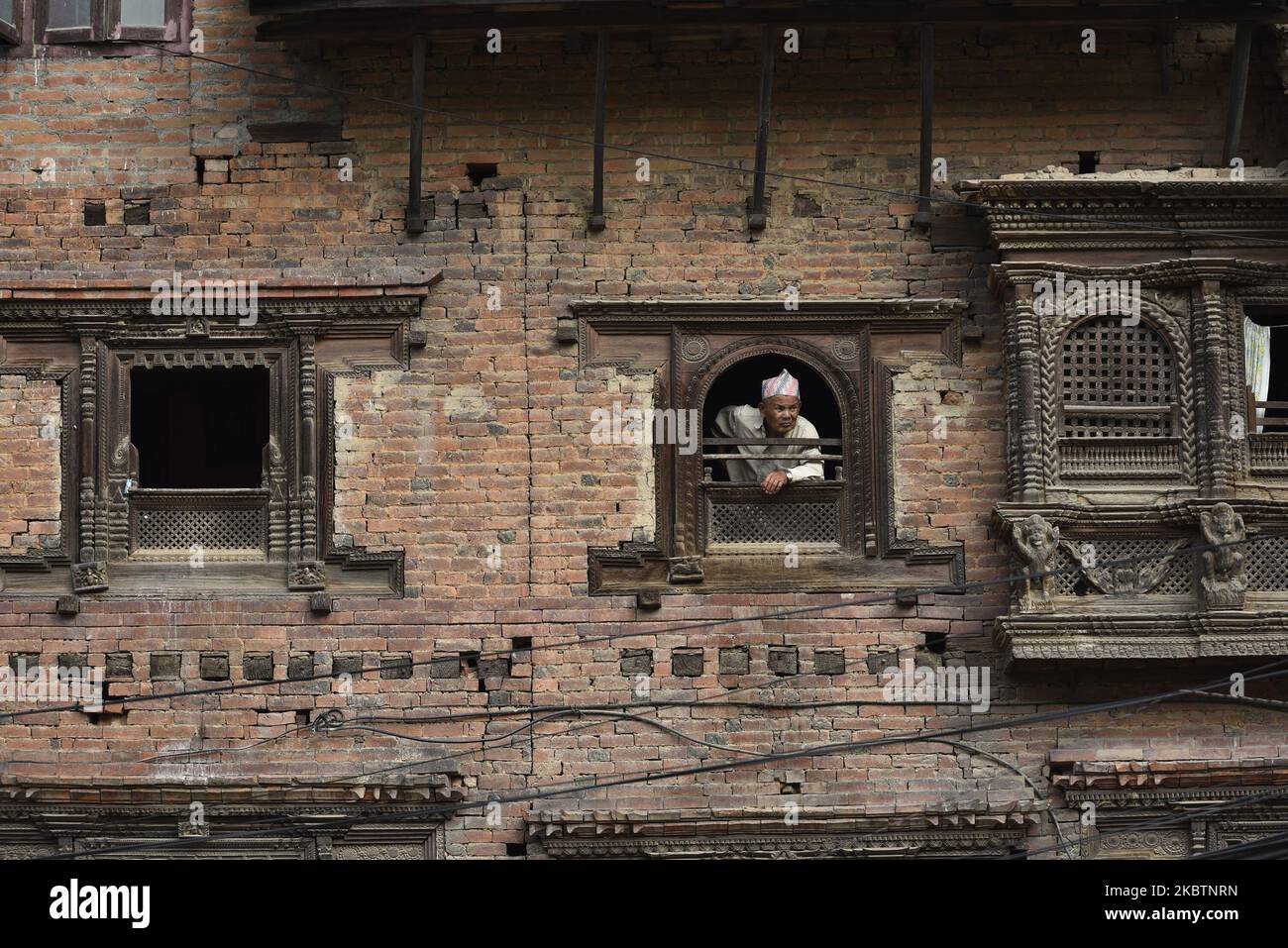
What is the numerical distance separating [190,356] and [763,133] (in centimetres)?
403

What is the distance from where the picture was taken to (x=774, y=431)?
1869 cm

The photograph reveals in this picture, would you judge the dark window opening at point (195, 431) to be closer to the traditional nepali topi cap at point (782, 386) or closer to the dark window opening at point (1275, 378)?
the traditional nepali topi cap at point (782, 386)

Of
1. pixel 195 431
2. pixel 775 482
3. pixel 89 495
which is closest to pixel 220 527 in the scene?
pixel 89 495

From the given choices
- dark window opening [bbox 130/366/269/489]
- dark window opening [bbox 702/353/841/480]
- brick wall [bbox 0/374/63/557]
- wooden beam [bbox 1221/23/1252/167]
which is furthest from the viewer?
dark window opening [bbox 702/353/841/480]

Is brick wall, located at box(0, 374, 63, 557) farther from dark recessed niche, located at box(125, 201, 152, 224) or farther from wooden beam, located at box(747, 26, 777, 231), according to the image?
wooden beam, located at box(747, 26, 777, 231)

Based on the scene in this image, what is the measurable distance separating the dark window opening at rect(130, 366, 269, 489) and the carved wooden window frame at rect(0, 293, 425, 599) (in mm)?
1369

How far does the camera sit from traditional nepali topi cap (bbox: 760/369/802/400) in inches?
732

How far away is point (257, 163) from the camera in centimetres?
1898

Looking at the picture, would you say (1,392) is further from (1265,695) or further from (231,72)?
(1265,695)

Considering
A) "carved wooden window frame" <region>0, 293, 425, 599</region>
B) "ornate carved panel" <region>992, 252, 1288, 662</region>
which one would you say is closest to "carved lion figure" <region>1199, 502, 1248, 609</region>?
"ornate carved panel" <region>992, 252, 1288, 662</region>

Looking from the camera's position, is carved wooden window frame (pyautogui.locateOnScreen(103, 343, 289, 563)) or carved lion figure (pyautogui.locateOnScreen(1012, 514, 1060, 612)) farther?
carved wooden window frame (pyautogui.locateOnScreen(103, 343, 289, 563))

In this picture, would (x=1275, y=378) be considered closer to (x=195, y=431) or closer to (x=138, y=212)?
(x=195, y=431)

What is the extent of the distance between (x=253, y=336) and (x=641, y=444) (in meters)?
2.65

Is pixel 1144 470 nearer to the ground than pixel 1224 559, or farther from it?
farther from it
